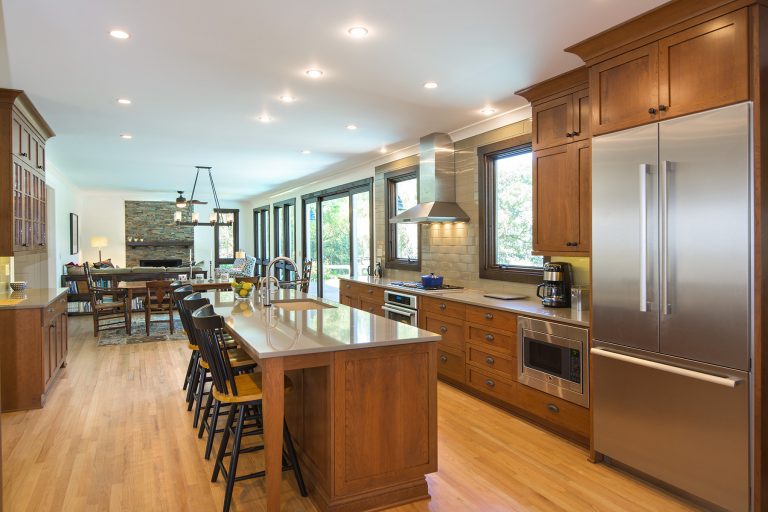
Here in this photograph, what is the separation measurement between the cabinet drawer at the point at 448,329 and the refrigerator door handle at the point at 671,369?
1.57 metres

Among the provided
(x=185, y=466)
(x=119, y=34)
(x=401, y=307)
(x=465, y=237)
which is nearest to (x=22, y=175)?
(x=119, y=34)

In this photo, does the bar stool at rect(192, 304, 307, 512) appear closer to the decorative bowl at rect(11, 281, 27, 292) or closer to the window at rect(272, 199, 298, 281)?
the decorative bowl at rect(11, 281, 27, 292)

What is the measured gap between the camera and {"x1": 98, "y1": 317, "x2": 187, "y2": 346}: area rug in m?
7.05

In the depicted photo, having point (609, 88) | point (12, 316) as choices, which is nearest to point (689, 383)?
point (609, 88)

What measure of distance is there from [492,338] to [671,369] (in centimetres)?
166

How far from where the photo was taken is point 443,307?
16.0 feet

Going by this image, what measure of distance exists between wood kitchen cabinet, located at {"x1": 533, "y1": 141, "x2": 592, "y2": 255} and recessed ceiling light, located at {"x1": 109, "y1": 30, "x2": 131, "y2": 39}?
120 inches

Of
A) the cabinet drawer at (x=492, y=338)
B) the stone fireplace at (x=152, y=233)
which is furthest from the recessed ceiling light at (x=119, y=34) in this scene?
the stone fireplace at (x=152, y=233)

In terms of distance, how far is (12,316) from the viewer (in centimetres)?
423

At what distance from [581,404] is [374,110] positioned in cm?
311

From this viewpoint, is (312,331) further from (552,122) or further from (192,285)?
(192,285)

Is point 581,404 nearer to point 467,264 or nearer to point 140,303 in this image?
point 467,264

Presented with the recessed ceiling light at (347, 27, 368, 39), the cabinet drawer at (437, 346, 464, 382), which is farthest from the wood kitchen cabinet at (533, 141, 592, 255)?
the recessed ceiling light at (347, 27, 368, 39)

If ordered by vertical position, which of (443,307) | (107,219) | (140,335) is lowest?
(140,335)
